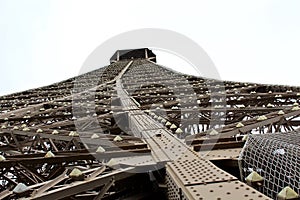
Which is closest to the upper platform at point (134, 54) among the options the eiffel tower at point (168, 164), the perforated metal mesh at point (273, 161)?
the eiffel tower at point (168, 164)

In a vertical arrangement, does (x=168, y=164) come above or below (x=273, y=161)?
below

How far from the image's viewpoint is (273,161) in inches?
144

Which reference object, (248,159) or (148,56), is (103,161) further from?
(148,56)

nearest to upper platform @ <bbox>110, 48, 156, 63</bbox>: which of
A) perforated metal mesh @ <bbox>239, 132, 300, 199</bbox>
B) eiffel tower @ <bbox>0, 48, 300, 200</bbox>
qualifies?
eiffel tower @ <bbox>0, 48, 300, 200</bbox>

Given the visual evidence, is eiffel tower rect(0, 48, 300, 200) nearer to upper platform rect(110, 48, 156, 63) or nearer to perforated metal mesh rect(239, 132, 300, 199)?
perforated metal mesh rect(239, 132, 300, 199)

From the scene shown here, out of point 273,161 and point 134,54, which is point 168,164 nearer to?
point 273,161

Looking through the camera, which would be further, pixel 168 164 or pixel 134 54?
pixel 134 54

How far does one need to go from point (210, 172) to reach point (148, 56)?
31.9 m

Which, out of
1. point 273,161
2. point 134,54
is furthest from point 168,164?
point 134,54

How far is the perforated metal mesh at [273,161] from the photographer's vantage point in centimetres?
333

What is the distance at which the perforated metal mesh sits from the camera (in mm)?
3334

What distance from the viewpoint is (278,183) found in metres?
3.36

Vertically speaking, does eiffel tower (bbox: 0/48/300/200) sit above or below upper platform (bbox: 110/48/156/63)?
above

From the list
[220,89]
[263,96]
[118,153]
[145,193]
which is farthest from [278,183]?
[220,89]
